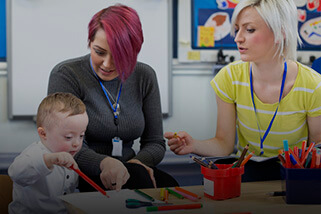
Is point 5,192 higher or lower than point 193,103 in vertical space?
lower

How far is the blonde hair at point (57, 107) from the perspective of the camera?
1.11 m

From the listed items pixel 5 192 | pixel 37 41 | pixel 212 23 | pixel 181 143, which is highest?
pixel 212 23

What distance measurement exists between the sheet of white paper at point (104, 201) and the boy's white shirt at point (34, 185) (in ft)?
0.51

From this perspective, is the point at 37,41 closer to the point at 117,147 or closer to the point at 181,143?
the point at 117,147

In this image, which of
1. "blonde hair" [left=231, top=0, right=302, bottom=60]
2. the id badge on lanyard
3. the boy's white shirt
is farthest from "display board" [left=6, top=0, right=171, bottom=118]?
the boy's white shirt

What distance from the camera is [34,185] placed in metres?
1.07

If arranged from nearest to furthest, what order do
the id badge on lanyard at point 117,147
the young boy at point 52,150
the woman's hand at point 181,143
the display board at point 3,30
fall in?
the young boy at point 52,150 < the woman's hand at point 181,143 < the id badge on lanyard at point 117,147 < the display board at point 3,30

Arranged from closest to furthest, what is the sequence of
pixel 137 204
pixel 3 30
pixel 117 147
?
pixel 137 204 → pixel 117 147 → pixel 3 30

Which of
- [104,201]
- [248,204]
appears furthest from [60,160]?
[248,204]

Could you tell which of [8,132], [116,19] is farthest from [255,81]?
[8,132]

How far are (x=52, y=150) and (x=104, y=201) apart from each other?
0.33m

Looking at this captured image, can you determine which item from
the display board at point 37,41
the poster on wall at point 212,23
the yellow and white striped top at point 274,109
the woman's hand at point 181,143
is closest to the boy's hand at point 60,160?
the woman's hand at point 181,143

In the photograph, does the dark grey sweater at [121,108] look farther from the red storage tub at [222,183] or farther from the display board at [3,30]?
the display board at [3,30]

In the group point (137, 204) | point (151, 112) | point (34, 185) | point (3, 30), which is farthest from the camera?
point (3, 30)
